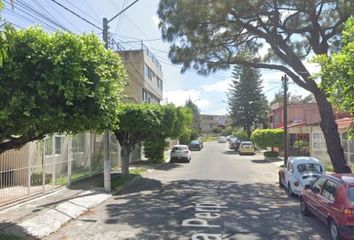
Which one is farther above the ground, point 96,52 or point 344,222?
point 96,52

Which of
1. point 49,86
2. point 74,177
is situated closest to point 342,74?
point 49,86

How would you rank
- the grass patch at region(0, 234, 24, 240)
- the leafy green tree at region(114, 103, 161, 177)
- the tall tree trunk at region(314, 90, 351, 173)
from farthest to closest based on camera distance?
the leafy green tree at region(114, 103, 161, 177), the tall tree trunk at region(314, 90, 351, 173), the grass patch at region(0, 234, 24, 240)

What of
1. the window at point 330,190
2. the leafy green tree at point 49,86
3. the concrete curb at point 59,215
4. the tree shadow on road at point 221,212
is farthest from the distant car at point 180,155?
the leafy green tree at point 49,86

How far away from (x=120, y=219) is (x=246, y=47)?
15569mm

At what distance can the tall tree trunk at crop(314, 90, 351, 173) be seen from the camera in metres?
21.5

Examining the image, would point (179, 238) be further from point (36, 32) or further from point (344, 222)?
point (36, 32)

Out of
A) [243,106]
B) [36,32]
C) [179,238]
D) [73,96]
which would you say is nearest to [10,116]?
[73,96]

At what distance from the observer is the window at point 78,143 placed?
2172cm

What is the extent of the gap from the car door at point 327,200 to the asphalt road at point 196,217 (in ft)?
1.68

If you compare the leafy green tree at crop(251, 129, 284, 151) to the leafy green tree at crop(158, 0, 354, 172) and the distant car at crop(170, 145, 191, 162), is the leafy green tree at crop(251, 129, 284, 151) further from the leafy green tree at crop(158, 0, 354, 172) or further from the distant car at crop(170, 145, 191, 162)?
the leafy green tree at crop(158, 0, 354, 172)

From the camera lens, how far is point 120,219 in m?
13.3

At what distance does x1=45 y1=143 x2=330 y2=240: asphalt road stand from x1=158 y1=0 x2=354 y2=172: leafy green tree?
546cm

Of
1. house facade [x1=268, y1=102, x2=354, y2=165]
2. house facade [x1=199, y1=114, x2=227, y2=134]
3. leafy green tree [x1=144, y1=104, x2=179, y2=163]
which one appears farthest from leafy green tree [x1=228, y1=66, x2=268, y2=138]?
house facade [x1=199, y1=114, x2=227, y2=134]

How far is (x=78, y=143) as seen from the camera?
22.5 m
